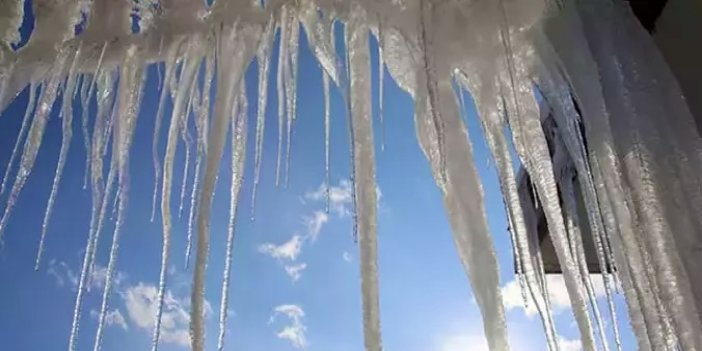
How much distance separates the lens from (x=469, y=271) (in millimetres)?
1543

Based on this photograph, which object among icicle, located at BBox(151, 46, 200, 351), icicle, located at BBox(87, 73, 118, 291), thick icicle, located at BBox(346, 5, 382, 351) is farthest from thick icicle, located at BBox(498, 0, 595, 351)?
icicle, located at BBox(87, 73, 118, 291)

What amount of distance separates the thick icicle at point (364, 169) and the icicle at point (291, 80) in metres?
0.14

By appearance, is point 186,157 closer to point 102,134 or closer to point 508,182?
point 102,134

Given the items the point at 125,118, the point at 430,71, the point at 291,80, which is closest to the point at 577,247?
the point at 430,71

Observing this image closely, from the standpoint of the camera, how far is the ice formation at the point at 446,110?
1.40 m

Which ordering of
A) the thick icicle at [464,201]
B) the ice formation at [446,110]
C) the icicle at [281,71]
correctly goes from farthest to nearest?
the icicle at [281,71] < the thick icicle at [464,201] < the ice formation at [446,110]

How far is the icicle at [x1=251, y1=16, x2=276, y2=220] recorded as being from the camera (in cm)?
185

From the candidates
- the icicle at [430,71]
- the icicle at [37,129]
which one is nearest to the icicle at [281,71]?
the icicle at [430,71]

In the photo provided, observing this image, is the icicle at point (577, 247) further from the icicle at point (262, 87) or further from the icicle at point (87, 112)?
the icicle at point (87, 112)

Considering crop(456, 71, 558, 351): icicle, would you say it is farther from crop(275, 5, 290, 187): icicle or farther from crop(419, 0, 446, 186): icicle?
crop(275, 5, 290, 187): icicle

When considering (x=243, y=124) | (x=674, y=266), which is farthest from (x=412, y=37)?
(x=674, y=266)

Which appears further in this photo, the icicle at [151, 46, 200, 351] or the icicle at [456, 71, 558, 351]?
the icicle at [151, 46, 200, 351]

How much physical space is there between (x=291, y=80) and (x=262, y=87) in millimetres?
76

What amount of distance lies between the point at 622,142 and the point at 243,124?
0.92 metres
